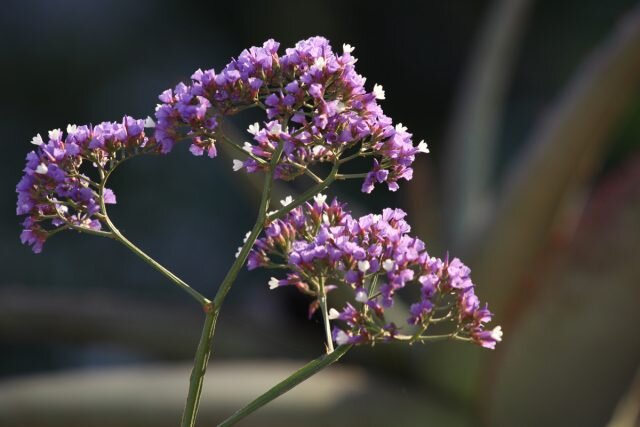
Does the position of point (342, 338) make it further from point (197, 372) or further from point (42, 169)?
point (42, 169)

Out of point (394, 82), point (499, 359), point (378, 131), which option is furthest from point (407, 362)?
point (394, 82)

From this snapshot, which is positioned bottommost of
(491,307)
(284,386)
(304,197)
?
(284,386)

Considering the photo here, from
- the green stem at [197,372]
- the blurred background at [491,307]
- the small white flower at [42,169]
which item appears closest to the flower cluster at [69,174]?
the small white flower at [42,169]

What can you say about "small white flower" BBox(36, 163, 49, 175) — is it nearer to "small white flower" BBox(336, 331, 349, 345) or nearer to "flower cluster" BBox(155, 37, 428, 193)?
"flower cluster" BBox(155, 37, 428, 193)

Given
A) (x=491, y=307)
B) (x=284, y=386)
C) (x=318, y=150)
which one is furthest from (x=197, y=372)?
(x=491, y=307)

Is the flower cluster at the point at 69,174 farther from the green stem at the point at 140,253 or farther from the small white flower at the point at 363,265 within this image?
the small white flower at the point at 363,265
